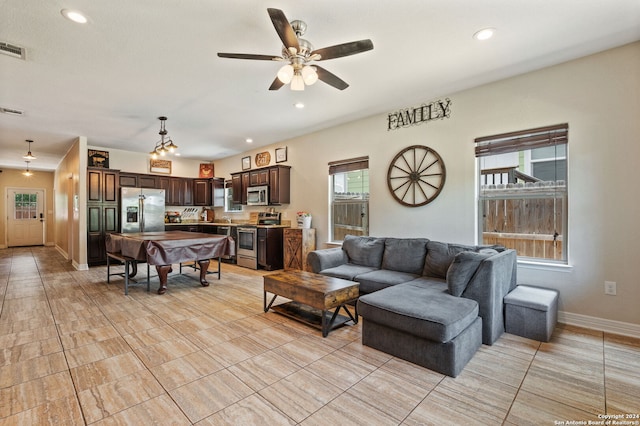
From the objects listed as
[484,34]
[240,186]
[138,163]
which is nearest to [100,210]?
[138,163]

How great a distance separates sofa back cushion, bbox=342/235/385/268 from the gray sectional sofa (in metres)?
0.41

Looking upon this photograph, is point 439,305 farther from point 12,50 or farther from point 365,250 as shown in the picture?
point 12,50

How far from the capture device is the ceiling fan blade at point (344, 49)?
2201 millimetres

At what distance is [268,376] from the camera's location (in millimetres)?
2148

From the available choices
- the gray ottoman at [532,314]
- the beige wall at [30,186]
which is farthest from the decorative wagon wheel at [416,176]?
the beige wall at [30,186]

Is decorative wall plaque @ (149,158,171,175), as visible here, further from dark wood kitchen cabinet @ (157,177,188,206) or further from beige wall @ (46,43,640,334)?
beige wall @ (46,43,640,334)

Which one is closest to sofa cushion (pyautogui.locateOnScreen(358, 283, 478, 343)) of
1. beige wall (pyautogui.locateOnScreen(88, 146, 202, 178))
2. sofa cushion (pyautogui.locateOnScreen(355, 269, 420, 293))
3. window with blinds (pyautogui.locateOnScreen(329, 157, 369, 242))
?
sofa cushion (pyautogui.locateOnScreen(355, 269, 420, 293))

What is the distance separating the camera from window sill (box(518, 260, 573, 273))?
3125 millimetres

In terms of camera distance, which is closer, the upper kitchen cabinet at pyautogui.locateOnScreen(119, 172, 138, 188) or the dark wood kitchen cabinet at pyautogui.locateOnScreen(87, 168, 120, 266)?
the dark wood kitchen cabinet at pyautogui.locateOnScreen(87, 168, 120, 266)

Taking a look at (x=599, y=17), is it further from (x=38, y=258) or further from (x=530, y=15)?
(x=38, y=258)

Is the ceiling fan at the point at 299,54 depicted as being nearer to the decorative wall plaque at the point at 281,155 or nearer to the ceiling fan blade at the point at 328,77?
the ceiling fan blade at the point at 328,77

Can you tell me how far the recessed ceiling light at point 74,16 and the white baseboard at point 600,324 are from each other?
5249 millimetres

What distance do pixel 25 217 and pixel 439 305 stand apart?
13484 millimetres

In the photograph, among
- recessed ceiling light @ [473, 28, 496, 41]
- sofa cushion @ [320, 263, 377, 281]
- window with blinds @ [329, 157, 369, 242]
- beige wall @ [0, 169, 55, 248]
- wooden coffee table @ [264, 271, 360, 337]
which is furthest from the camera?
beige wall @ [0, 169, 55, 248]
